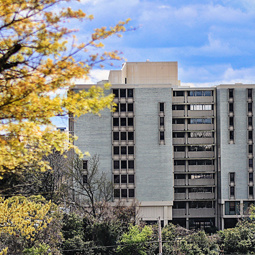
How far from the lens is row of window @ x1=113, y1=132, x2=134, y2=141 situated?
38.3 meters

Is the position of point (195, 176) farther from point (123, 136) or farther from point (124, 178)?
point (123, 136)

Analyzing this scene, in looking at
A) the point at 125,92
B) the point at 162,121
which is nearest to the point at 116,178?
the point at 162,121

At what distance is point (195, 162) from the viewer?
41281 mm

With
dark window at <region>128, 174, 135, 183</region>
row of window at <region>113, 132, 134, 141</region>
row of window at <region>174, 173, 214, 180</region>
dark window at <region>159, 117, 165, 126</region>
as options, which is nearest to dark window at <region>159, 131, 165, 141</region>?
dark window at <region>159, 117, 165, 126</region>

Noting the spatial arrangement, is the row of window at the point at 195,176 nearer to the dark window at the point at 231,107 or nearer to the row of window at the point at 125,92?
the dark window at the point at 231,107

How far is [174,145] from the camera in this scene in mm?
40625

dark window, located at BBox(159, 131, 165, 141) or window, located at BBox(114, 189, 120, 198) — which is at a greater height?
dark window, located at BBox(159, 131, 165, 141)

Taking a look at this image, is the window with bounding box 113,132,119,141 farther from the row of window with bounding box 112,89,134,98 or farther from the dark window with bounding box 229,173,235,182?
A: the dark window with bounding box 229,173,235,182

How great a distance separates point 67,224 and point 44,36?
24.3m

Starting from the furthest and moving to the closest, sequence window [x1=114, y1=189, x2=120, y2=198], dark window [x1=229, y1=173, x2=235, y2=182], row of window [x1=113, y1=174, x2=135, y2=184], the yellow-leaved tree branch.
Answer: dark window [x1=229, y1=173, x2=235, y2=182] → row of window [x1=113, y1=174, x2=135, y2=184] → window [x1=114, y1=189, x2=120, y2=198] → the yellow-leaved tree branch

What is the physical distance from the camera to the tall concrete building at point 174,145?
37844 mm

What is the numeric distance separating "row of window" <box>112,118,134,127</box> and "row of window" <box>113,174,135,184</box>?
212 inches

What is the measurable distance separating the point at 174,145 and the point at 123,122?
21.7ft

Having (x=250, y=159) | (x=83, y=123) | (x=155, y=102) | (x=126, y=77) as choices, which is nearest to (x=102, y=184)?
(x=83, y=123)
